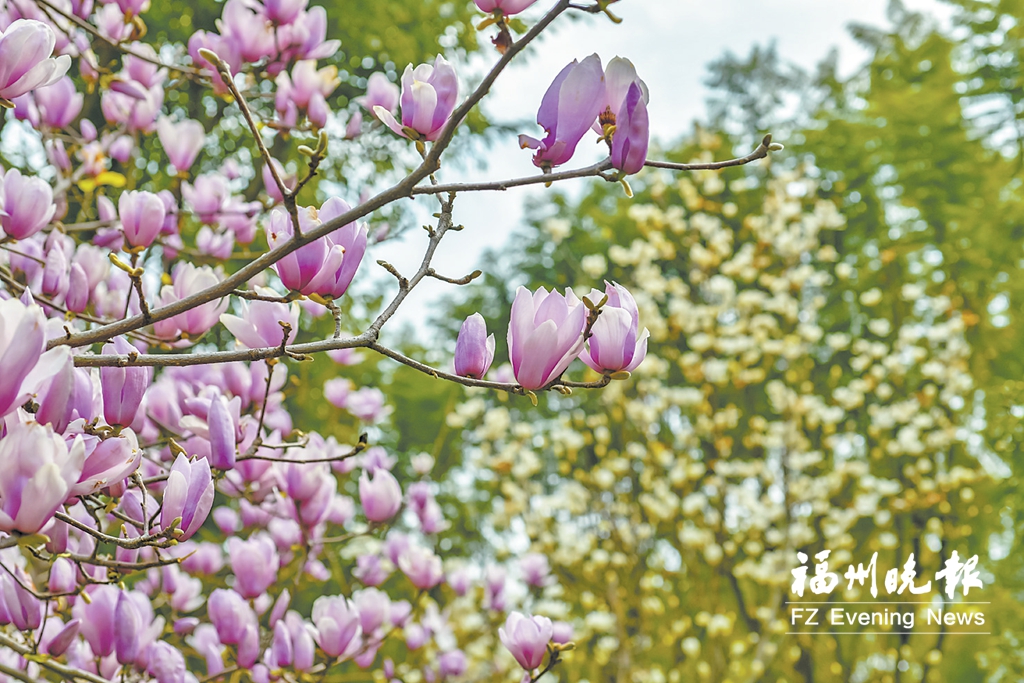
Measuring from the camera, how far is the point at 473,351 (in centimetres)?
79

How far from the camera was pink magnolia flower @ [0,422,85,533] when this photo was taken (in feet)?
1.83

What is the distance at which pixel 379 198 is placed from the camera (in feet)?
2.18

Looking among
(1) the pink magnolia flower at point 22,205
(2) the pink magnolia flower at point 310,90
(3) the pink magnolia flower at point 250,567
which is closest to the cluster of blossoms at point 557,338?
(1) the pink magnolia flower at point 22,205

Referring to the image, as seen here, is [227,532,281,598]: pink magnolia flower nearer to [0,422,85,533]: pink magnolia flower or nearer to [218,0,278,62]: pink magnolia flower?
[0,422,85,533]: pink magnolia flower

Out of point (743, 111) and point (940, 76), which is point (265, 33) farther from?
point (743, 111)

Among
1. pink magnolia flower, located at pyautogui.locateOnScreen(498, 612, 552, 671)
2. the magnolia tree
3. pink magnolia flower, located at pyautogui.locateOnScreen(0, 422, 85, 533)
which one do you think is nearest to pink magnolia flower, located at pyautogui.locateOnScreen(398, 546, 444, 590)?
the magnolia tree

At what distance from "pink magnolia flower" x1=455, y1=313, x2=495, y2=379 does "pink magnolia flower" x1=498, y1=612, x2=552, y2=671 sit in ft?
1.43

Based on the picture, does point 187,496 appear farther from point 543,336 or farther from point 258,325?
point 543,336

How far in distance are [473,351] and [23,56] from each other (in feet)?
1.88

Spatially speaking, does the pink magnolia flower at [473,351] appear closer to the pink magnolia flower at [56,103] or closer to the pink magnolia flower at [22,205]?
the pink magnolia flower at [22,205]

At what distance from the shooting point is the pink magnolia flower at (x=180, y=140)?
1658mm

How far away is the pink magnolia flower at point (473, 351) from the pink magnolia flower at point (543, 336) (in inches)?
2.1

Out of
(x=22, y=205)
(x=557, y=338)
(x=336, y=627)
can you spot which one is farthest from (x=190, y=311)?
(x=336, y=627)

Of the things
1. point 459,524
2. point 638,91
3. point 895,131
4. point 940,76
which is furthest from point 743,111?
point 638,91
